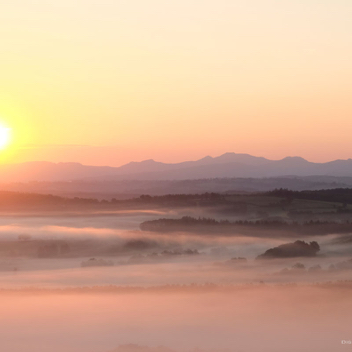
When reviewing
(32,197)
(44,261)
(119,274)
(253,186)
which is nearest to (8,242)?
(44,261)

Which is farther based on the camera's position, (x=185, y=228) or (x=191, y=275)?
(x=185, y=228)

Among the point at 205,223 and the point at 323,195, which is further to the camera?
the point at 323,195

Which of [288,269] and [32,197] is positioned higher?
[32,197]

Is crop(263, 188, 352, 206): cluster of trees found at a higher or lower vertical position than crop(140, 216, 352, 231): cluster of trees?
higher

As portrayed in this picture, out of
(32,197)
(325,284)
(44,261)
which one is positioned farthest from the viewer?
(32,197)

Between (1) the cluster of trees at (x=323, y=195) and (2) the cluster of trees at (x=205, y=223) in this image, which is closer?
(2) the cluster of trees at (x=205, y=223)

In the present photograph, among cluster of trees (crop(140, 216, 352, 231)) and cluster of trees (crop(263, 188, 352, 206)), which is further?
cluster of trees (crop(263, 188, 352, 206))

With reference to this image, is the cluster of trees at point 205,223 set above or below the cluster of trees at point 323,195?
below

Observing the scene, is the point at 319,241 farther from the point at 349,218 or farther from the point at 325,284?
the point at 325,284

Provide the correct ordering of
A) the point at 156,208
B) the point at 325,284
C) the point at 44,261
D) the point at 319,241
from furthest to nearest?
1. the point at 156,208
2. the point at 319,241
3. the point at 44,261
4. the point at 325,284

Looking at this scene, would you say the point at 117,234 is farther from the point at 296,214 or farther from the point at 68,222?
the point at 296,214

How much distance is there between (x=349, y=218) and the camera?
57688mm

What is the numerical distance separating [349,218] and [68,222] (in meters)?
25.8

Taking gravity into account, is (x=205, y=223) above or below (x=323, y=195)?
below
